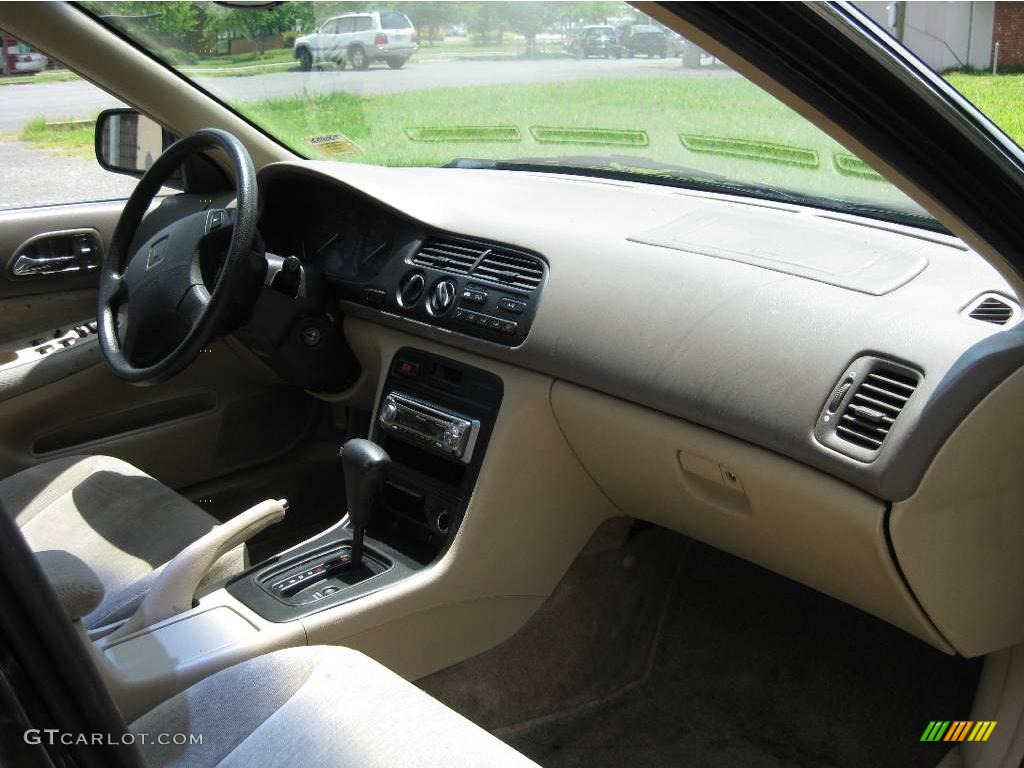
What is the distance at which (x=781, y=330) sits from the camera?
5.96ft

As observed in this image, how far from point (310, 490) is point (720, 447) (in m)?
1.50

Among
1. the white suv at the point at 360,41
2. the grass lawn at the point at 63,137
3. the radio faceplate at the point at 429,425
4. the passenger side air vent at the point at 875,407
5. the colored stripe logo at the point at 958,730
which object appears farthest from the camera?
the grass lawn at the point at 63,137

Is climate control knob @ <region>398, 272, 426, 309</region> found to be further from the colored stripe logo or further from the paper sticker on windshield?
the colored stripe logo

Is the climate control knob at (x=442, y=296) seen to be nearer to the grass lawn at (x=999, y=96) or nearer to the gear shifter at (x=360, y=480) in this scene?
the gear shifter at (x=360, y=480)

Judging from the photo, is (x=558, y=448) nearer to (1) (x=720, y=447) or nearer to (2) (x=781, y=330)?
(1) (x=720, y=447)

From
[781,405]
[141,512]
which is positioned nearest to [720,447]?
[781,405]

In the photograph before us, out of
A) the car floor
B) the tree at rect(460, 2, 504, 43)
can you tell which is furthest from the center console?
the tree at rect(460, 2, 504, 43)

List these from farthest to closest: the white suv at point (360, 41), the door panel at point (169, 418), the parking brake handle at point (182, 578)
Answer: the white suv at point (360, 41), the door panel at point (169, 418), the parking brake handle at point (182, 578)

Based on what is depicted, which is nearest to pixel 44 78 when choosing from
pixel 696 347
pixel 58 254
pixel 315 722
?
pixel 58 254

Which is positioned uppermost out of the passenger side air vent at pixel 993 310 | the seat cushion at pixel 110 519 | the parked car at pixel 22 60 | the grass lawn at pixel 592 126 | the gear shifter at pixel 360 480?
the parked car at pixel 22 60

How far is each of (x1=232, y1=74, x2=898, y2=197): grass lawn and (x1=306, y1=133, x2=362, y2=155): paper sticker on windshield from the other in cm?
1

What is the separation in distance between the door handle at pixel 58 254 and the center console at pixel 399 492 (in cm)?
101

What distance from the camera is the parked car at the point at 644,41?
2197 mm

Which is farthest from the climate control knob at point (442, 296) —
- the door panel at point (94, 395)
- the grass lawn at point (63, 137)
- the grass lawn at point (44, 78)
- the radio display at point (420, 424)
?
the grass lawn at point (63, 137)
